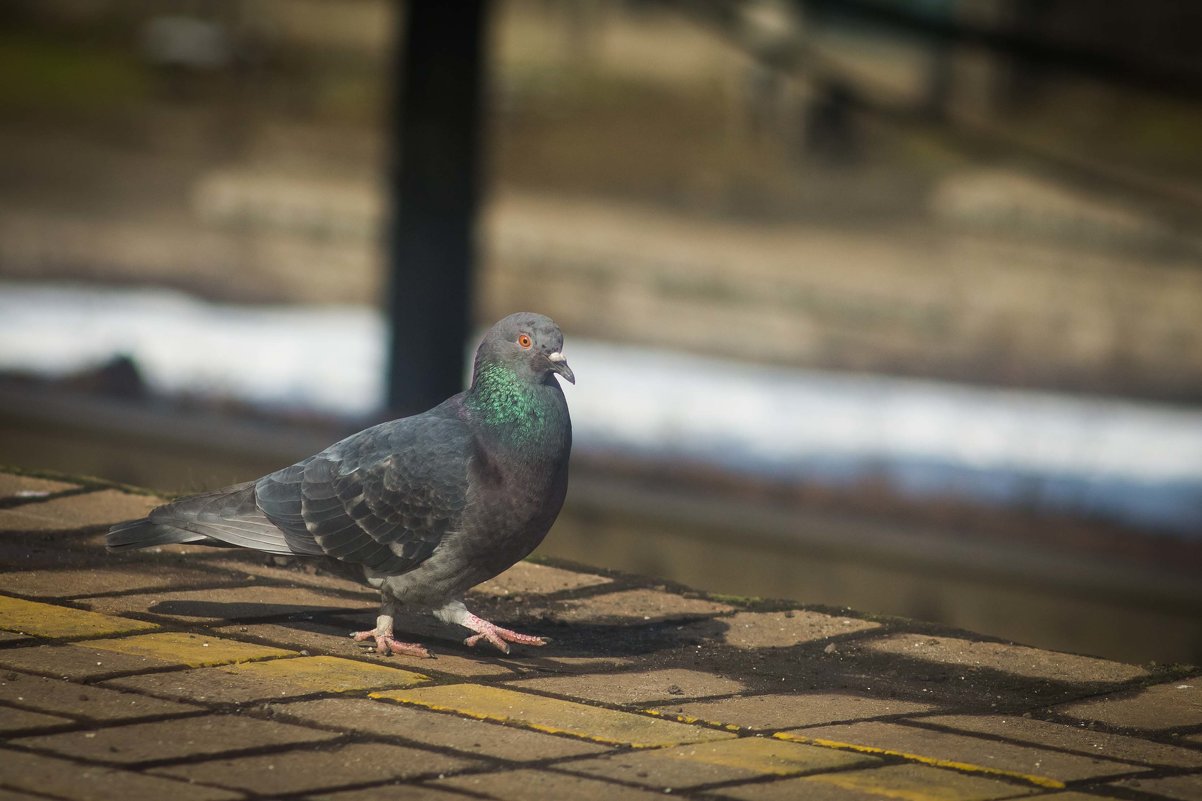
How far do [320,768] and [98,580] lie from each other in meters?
1.31

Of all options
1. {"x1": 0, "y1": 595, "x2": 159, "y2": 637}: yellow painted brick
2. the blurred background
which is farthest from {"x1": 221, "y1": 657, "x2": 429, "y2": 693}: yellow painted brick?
the blurred background

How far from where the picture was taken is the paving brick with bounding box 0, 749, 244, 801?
2.81 meters

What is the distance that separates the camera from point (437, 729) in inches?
128

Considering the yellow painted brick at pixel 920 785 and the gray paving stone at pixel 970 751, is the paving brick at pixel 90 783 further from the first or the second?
the gray paving stone at pixel 970 751

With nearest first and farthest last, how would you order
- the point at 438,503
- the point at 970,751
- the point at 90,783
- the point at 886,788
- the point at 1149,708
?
the point at 90,783 < the point at 886,788 < the point at 970,751 < the point at 1149,708 < the point at 438,503

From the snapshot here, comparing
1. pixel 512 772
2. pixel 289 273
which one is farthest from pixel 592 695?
pixel 289 273

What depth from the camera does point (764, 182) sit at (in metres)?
17.6

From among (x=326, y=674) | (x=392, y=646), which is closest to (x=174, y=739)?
(x=326, y=674)

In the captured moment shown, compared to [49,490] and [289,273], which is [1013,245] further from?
[49,490]

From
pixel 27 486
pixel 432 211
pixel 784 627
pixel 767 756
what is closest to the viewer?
pixel 767 756

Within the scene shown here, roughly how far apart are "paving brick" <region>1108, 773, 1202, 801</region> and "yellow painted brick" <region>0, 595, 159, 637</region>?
1978 millimetres

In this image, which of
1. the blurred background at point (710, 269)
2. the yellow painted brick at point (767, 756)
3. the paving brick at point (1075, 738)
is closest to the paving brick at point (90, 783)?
the yellow painted brick at point (767, 756)

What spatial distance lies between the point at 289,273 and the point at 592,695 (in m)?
10.6

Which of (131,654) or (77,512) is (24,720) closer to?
(131,654)
